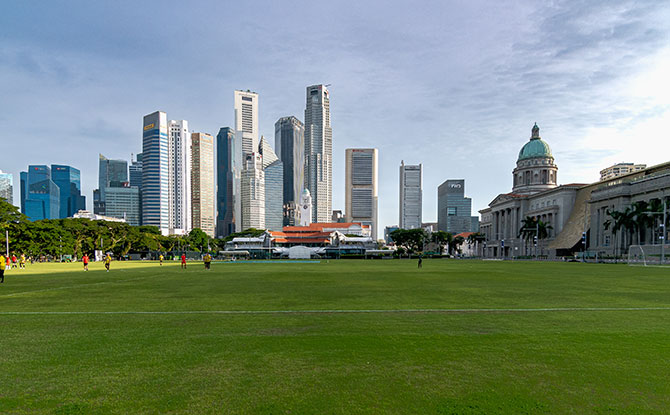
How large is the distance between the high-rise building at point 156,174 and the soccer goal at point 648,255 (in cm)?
19446

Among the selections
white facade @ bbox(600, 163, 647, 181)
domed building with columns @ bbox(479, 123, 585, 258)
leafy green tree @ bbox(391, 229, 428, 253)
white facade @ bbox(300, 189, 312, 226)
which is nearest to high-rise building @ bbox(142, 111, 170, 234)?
white facade @ bbox(300, 189, 312, 226)

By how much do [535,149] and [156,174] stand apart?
17627 centimetres

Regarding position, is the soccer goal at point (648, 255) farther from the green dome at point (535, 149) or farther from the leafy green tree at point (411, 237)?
the green dome at point (535, 149)

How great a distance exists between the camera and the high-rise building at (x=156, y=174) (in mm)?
194000

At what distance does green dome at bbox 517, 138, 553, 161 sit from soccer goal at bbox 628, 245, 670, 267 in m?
72.8

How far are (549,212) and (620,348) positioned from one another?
112 m

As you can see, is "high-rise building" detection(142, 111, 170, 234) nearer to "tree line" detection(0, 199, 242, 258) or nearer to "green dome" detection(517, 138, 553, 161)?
"tree line" detection(0, 199, 242, 258)

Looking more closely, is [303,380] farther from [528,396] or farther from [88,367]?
[88,367]

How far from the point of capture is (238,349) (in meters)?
6.24

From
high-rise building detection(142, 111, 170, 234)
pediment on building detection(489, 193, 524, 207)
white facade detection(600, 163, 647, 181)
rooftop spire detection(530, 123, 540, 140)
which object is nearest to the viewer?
pediment on building detection(489, 193, 524, 207)

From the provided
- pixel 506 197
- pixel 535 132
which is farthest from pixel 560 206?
pixel 535 132

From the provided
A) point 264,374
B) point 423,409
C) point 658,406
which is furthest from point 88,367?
point 658,406

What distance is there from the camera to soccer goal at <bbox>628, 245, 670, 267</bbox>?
46678mm

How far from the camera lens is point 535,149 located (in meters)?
121
